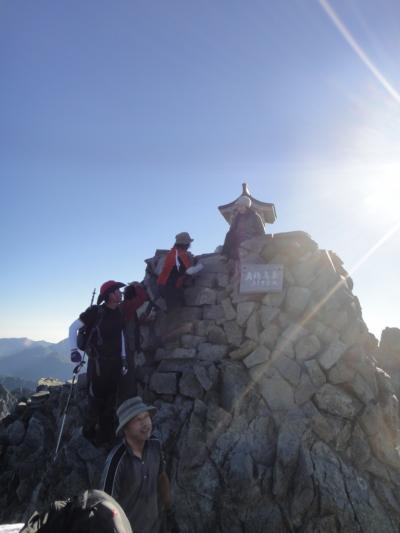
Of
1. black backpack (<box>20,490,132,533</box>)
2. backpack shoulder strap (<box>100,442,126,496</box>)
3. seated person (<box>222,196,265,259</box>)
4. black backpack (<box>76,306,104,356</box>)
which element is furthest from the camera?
seated person (<box>222,196,265,259</box>)

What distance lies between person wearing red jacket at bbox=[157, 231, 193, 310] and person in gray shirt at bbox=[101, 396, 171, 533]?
6.55 metres

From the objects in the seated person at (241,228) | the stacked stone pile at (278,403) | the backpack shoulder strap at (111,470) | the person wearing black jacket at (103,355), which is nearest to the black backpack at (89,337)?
the person wearing black jacket at (103,355)

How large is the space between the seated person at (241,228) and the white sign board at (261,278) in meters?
1.08

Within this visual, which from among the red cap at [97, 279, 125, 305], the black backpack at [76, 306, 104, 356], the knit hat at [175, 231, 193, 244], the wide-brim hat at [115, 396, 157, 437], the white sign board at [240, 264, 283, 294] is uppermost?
the knit hat at [175, 231, 193, 244]

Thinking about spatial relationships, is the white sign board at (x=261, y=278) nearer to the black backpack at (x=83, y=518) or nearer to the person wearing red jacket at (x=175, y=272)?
the person wearing red jacket at (x=175, y=272)

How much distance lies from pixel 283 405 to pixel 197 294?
4.42m

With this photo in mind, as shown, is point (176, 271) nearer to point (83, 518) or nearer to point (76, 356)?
point (76, 356)

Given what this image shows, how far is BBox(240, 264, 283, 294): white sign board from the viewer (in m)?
10.3

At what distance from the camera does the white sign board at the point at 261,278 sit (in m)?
10.3

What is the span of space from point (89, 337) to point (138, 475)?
13.6ft

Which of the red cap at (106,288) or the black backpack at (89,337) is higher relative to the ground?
the red cap at (106,288)

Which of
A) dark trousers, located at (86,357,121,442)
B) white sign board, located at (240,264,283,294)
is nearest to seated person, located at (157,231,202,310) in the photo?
white sign board, located at (240,264,283,294)

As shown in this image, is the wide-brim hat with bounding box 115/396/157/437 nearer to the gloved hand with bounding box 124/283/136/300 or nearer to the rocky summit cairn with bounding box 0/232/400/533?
the rocky summit cairn with bounding box 0/232/400/533

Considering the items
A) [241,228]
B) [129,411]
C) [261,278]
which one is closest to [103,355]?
[129,411]
